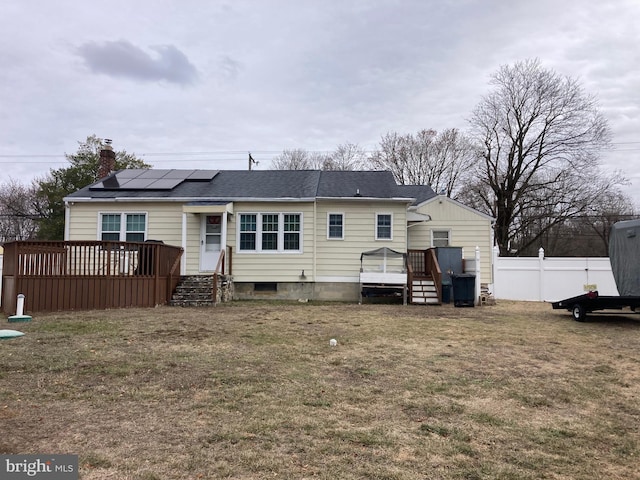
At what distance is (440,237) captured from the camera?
17.2 meters

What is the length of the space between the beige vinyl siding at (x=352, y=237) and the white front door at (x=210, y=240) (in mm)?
3511

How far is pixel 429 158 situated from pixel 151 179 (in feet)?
75.3

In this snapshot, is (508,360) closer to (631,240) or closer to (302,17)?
(631,240)

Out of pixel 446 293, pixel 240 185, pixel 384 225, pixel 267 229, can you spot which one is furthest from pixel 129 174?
pixel 446 293

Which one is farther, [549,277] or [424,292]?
[549,277]

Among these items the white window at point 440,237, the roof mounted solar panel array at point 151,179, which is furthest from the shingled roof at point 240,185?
the white window at point 440,237

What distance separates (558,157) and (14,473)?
30.0 metres

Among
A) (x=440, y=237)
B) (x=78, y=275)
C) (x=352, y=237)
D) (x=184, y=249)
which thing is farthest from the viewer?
(x=440, y=237)

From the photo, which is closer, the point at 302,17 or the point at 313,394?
the point at 313,394

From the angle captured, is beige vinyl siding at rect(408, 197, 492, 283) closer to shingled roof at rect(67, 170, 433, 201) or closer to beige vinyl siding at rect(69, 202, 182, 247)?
shingled roof at rect(67, 170, 433, 201)

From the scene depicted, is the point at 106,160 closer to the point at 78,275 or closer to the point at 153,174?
the point at 153,174

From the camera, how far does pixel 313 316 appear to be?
406 inches

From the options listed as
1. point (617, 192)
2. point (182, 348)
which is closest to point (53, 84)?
point (182, 348)

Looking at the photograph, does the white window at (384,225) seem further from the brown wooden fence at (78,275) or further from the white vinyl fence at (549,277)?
the brown wooden fence at (78,275)
